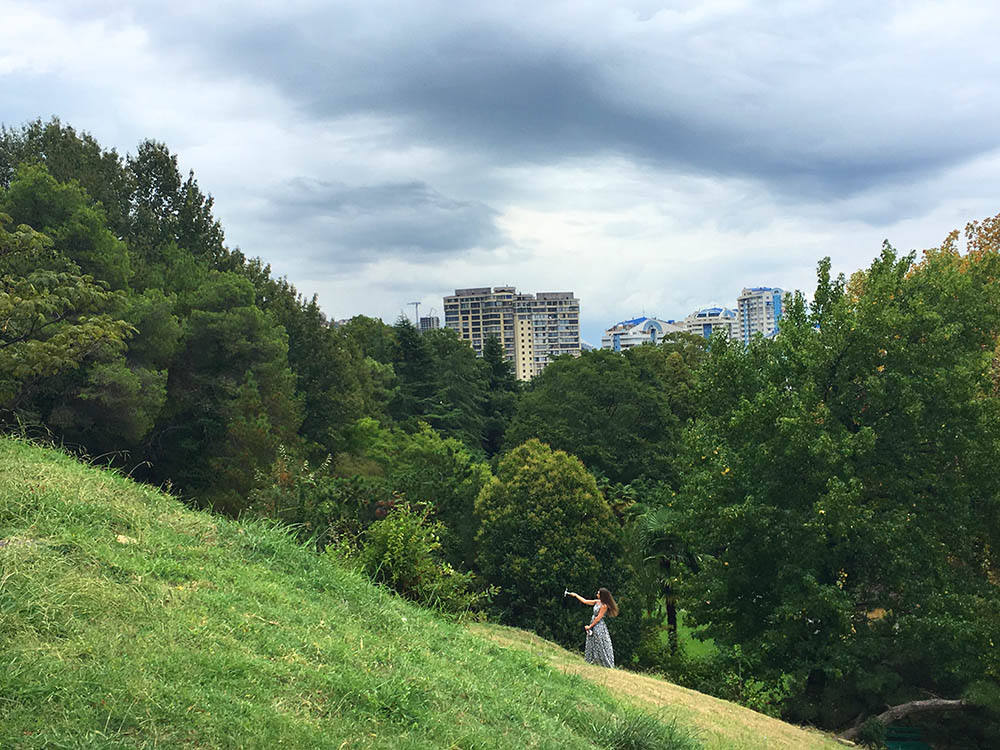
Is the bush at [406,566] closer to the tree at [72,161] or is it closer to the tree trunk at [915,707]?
the tree trunk at [915,707]

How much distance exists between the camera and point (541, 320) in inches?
6821

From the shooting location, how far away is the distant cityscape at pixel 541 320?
160 meters

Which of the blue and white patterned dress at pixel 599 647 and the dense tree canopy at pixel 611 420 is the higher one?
the dense tree canopy at pixel 611 420

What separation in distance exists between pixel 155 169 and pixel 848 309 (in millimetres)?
27055

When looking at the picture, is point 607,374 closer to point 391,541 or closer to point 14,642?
point 391,541

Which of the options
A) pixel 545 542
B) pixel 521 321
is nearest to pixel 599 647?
pixel 545 542

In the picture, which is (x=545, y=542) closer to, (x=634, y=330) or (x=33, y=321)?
(x=33, y=321)

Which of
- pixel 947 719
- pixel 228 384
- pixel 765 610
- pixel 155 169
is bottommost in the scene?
pixel 947 719

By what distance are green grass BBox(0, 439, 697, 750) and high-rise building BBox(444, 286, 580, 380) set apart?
5678 inches

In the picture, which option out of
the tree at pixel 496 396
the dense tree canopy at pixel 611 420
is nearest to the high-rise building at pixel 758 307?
the tree at pixel 496 396

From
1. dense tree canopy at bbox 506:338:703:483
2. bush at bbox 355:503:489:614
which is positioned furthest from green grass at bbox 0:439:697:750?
dense tree canopy at bbox 506:338:703:483

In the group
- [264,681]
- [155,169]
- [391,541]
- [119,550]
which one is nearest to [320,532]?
[391,541]

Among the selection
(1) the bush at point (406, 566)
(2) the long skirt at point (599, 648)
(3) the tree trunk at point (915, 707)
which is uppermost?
(1) the bush at point (406, 566)

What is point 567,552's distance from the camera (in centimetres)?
1875
